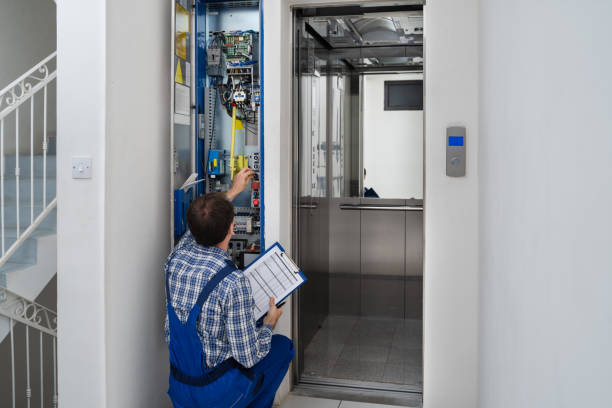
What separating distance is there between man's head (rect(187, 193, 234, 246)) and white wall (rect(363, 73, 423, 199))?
278cm

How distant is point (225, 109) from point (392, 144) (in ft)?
7.11

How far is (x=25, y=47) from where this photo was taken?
523 cm

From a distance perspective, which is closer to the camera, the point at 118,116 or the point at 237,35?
the point at 118,116

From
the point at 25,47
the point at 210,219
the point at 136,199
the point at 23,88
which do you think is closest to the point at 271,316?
the point at 210,219

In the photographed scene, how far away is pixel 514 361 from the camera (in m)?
1.70

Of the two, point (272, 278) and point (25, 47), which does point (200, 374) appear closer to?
point (272, 278)

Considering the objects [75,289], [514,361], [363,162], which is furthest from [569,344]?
[363,162]

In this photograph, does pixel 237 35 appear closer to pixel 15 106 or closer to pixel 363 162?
pixel 15 106

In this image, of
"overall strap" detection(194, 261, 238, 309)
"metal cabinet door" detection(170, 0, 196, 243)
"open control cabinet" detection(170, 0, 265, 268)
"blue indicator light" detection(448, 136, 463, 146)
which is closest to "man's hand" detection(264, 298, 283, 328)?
"overall strap" detection(194, 261, 238, 309)

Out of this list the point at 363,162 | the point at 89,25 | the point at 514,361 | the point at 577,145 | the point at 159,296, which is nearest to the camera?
the point at 577,145

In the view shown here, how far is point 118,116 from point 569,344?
2.34 m

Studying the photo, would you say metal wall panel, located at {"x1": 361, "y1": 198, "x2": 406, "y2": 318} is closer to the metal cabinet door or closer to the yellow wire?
the yellow wire

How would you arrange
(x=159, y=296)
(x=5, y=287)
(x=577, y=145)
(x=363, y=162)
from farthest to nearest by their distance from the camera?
1. (x=363, y=162)
2. (x=5, y=287)
3. (x=159, y=296)
4. (x=577, y=145)

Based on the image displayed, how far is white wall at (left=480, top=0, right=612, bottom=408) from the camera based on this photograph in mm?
896
